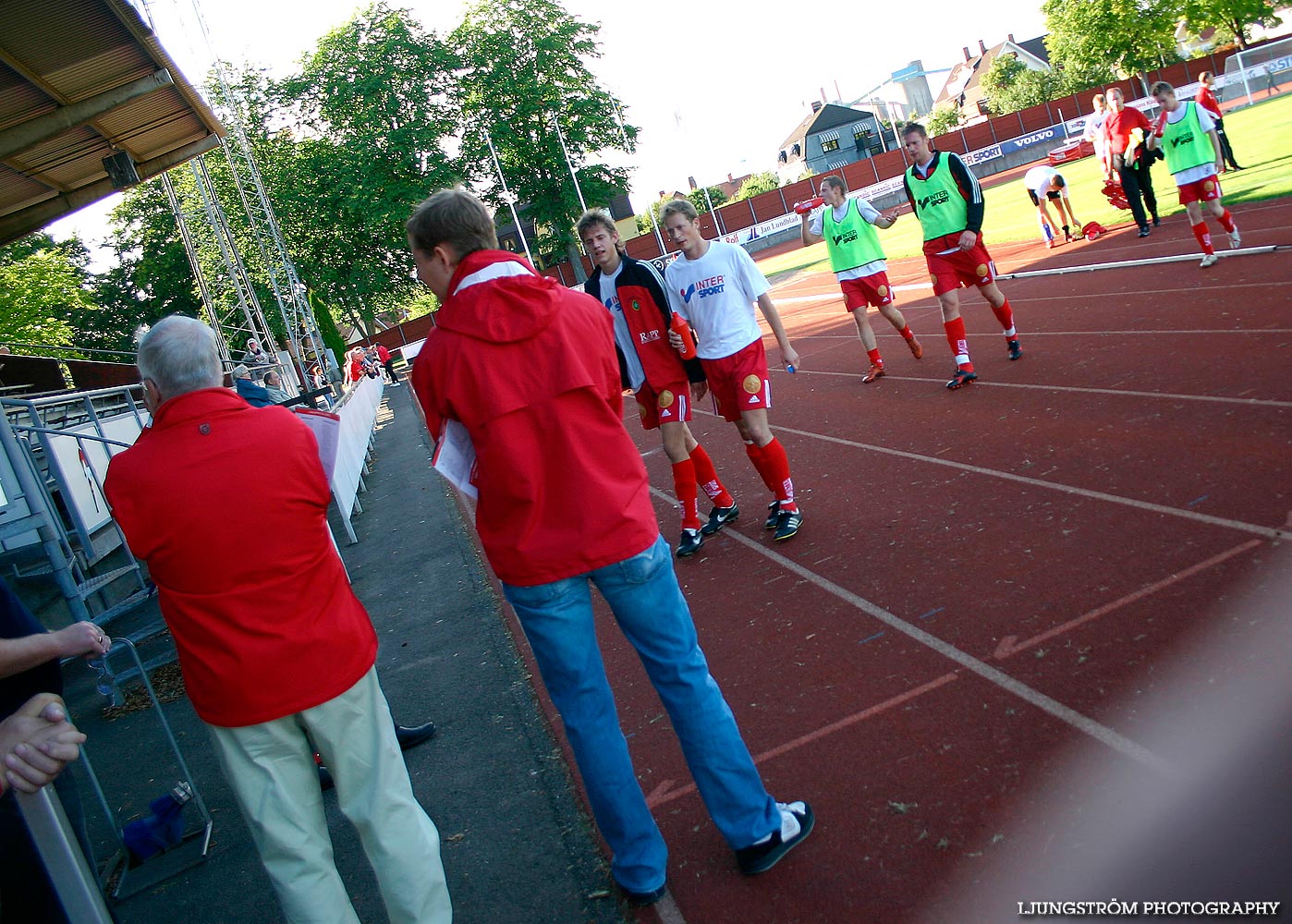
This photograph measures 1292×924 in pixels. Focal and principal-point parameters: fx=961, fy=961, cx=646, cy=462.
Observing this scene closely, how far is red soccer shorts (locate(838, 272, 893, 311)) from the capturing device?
34.2 feet

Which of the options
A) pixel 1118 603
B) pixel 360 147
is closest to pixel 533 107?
pixel 360 147

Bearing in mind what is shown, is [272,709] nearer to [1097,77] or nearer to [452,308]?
[452,308]

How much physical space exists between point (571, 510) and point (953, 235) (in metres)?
7.40

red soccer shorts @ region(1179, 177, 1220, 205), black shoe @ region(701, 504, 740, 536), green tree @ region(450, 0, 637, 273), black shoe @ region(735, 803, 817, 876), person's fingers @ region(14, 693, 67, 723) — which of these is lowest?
black shoe @ region(735, 803, 817, 876)

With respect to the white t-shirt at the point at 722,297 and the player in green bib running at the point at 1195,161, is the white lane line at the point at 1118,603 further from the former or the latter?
the player in green bib running at the point at 1195,161

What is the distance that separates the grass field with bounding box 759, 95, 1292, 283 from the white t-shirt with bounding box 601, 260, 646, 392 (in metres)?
13.2

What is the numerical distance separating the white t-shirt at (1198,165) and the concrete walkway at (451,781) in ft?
29.8

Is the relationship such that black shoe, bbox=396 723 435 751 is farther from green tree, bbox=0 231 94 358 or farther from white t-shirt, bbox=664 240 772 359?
green tree, bbox=0 231 94 358

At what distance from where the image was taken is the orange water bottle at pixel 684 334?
6281mm

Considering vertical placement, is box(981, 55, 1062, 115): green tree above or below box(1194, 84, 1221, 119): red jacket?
above

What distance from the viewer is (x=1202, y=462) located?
549cm

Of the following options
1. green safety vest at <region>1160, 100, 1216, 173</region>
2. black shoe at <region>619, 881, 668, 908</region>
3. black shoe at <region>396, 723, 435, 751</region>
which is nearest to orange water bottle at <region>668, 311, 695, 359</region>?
black shoe at <region>396, 723, 435, 751</region>

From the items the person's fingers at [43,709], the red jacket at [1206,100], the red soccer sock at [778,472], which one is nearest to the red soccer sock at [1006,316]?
the red soccer sock at [778,472]

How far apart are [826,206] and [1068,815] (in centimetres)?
865
